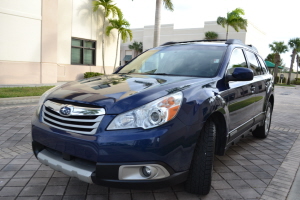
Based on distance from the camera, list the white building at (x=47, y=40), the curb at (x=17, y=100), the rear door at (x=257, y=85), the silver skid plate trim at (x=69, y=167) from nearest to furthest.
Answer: the silver skid plate trim at (x=69, y=167)
the rear door at (x=257, y=85)
the curb at (x=17, y=100)
the white building at (x=47, y=40)

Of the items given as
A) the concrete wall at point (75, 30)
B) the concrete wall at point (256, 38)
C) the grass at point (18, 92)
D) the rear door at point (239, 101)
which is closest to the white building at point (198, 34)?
the concrete wall at point (256, 38)

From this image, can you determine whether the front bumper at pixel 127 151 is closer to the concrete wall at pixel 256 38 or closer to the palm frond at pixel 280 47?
the concrete wall at pixel 256 38

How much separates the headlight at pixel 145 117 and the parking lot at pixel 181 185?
0.93 meters

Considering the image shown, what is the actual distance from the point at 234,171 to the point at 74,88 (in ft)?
7.47

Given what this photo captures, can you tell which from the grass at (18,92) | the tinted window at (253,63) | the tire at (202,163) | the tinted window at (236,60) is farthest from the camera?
the grass at (18,92)

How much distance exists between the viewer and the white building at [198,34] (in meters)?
41.2

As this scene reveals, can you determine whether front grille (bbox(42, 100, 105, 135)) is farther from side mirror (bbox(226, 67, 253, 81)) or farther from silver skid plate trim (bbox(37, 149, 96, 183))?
side mirror (bbox(226, 67, 253, 81))

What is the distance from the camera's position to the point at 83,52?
1727cm

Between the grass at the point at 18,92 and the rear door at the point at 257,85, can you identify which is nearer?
the rear door at the point at 257,85

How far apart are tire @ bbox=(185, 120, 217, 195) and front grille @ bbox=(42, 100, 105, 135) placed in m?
0.98

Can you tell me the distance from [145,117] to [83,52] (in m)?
16.0

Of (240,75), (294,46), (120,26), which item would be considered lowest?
(240,75)

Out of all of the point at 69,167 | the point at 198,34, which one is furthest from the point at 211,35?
the point at 69,167

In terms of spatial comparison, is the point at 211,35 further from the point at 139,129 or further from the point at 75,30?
the point at 139,129
